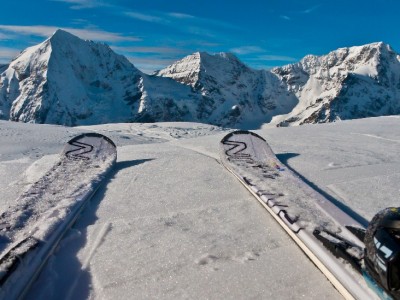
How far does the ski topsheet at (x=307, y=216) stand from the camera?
8.45 ft

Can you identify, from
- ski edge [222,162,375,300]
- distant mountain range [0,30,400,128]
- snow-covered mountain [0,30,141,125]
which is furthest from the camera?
distant mountain range [0,30,400,128]

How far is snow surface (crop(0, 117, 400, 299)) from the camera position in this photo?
2662 millimetres

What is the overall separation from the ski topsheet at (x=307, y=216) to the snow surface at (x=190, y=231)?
0.33ft

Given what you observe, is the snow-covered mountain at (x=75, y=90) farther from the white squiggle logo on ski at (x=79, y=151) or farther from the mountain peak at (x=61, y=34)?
the white squiggle logo on ski at (x=79, y=151)

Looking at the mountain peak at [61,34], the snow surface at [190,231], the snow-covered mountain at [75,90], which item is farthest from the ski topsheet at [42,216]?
the mountain peak at [61,34]

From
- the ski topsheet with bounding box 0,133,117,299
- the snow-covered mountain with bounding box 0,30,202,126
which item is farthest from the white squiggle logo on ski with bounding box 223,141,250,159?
the snow-covered mountain with bounding box 0,30,202,126

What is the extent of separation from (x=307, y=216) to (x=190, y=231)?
43.6 inches

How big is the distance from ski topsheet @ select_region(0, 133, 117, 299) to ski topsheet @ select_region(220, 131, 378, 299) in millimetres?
2048

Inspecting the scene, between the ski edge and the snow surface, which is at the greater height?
the ski edge

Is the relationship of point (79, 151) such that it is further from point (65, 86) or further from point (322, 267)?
point (65, 86)

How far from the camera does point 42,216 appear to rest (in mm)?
3809

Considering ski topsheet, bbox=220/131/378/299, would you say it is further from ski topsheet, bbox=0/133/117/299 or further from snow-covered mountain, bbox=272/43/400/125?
snow-covered mountain, bbox=272/43/400/125

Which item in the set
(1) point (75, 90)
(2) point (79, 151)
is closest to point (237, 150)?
(2) point (79, 151)

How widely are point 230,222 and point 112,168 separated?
3.32 meters
